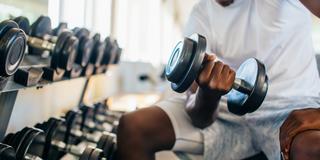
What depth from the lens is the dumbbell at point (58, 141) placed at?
1.29 metres

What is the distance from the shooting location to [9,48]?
2.87 feet

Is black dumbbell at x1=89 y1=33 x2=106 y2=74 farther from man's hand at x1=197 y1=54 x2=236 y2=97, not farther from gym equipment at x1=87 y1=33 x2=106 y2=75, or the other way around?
man's hand at x1=197 y1=54 x2=236 y2=97

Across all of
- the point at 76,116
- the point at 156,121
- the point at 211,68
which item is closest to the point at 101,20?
the point at 76,116

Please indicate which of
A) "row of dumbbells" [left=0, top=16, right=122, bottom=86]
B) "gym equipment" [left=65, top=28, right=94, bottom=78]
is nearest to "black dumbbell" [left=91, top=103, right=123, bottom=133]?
"row of dumbbells" [left=0, top=16, right=122, bottom=86]

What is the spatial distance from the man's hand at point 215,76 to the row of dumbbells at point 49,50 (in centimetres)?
44

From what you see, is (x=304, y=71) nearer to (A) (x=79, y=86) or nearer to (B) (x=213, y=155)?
(B) (x=213, y=155)

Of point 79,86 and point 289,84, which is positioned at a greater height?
point 289,84

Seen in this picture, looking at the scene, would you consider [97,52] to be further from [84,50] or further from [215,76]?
[215,76]

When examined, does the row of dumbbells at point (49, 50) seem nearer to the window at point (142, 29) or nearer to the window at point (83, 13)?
the window at point (83, 13)

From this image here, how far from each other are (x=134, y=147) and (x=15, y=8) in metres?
0.61

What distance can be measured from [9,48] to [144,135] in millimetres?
498

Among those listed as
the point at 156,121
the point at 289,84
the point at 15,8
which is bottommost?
the point at 156,121

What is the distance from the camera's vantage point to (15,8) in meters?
1.29

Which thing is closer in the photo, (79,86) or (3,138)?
(3,138)
